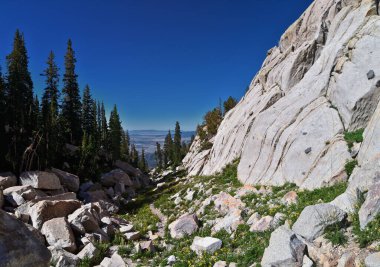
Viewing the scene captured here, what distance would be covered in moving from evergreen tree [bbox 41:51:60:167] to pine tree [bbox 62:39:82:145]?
289cm

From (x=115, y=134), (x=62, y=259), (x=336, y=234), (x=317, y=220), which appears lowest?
(x=62, y=259)

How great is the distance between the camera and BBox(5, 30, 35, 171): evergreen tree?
38562 millimetres

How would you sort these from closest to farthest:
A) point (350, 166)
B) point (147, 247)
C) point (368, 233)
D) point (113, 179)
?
point (368, 233) → point (350, 166) → point (147, 247) → point (113, 179)

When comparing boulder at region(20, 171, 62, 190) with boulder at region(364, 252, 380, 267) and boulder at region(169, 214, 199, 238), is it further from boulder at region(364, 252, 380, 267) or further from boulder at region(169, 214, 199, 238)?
boulder at region(364, 252, 380, 267)

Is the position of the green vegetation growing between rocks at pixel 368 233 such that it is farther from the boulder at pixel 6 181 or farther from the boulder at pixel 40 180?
the boulder at pixel 6 181

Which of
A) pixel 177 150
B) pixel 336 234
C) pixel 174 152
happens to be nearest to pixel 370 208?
pixel 336 234

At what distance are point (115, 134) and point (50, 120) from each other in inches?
1499

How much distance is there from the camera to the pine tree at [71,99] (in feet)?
200

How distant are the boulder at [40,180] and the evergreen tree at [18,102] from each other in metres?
5.60

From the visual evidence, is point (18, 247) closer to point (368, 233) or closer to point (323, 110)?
point (368, 233)

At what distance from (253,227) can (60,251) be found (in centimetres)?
1036

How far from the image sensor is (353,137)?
58.2ft

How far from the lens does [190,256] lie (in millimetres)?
14242

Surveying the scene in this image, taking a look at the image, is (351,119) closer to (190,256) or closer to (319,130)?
(319,130)
